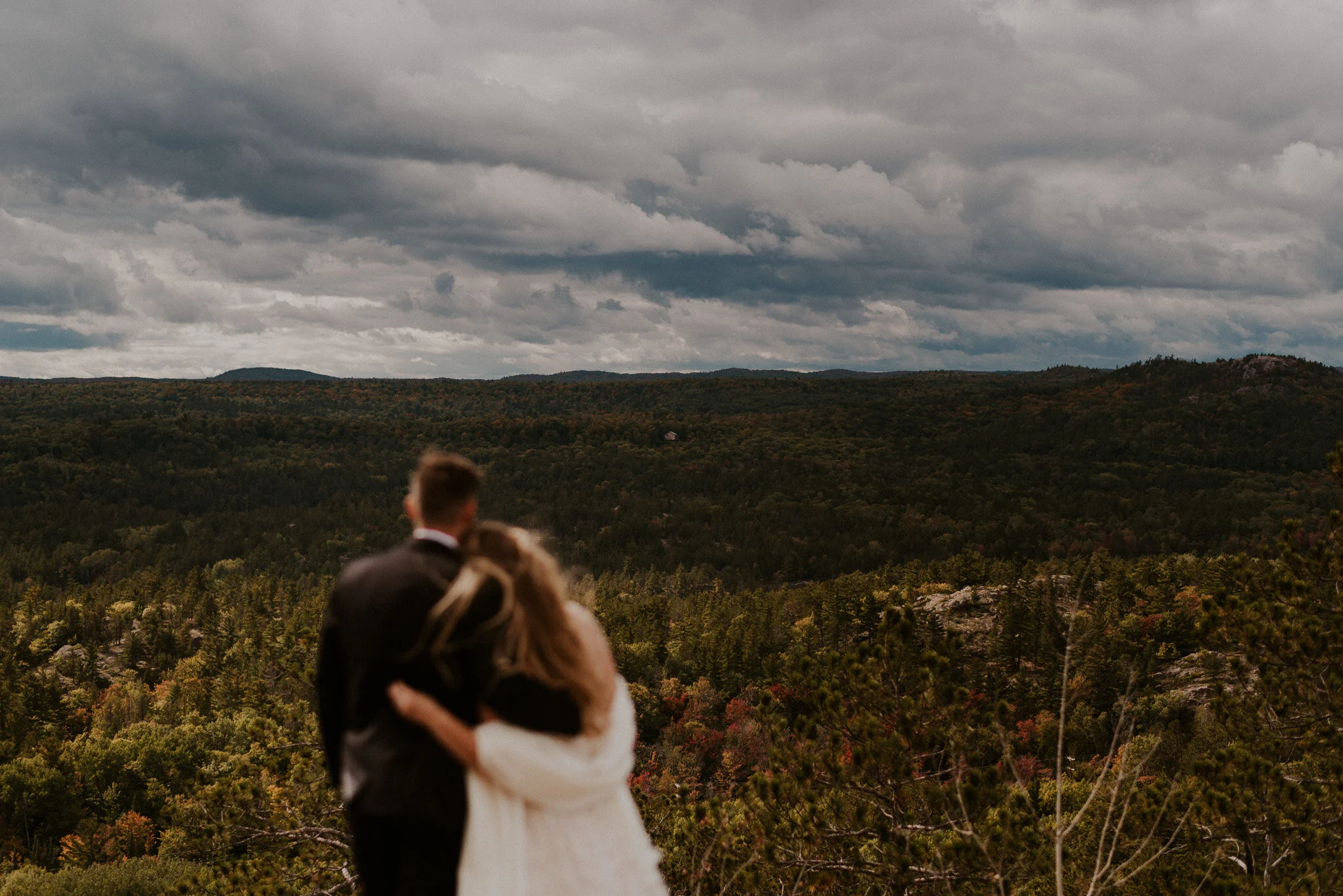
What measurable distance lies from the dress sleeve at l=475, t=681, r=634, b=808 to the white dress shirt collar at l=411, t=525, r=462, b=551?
607 mm

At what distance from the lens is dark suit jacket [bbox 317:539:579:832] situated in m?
2.90

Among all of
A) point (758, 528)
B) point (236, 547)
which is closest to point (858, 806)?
point (758, 528)

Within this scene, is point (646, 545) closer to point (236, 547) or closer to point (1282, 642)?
point (236, 547)

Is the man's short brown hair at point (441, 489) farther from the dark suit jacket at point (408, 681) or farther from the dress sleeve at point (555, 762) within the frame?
the dress sleeve at point (555, 762)

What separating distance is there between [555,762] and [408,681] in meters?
0.57

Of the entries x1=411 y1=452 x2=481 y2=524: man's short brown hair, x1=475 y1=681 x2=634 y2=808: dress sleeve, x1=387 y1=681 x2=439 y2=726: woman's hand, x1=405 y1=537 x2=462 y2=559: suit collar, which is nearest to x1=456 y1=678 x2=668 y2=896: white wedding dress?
x1=475 y1=681 x2=634 y2=808: dress sleeve

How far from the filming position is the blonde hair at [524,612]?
288cm

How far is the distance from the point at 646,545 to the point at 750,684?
374 ft

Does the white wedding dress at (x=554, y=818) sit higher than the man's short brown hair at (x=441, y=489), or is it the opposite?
the man's short brown hair at (x=441, y=489)

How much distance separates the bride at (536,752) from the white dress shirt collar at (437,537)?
37 mm

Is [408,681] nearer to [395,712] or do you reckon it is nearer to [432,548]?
[395,712]

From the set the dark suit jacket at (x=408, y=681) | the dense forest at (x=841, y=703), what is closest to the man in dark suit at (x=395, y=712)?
the dark suit jacket at (x=408, y=681)

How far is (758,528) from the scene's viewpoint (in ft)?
598

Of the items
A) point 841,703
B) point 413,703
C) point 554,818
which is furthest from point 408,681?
point 841,703
